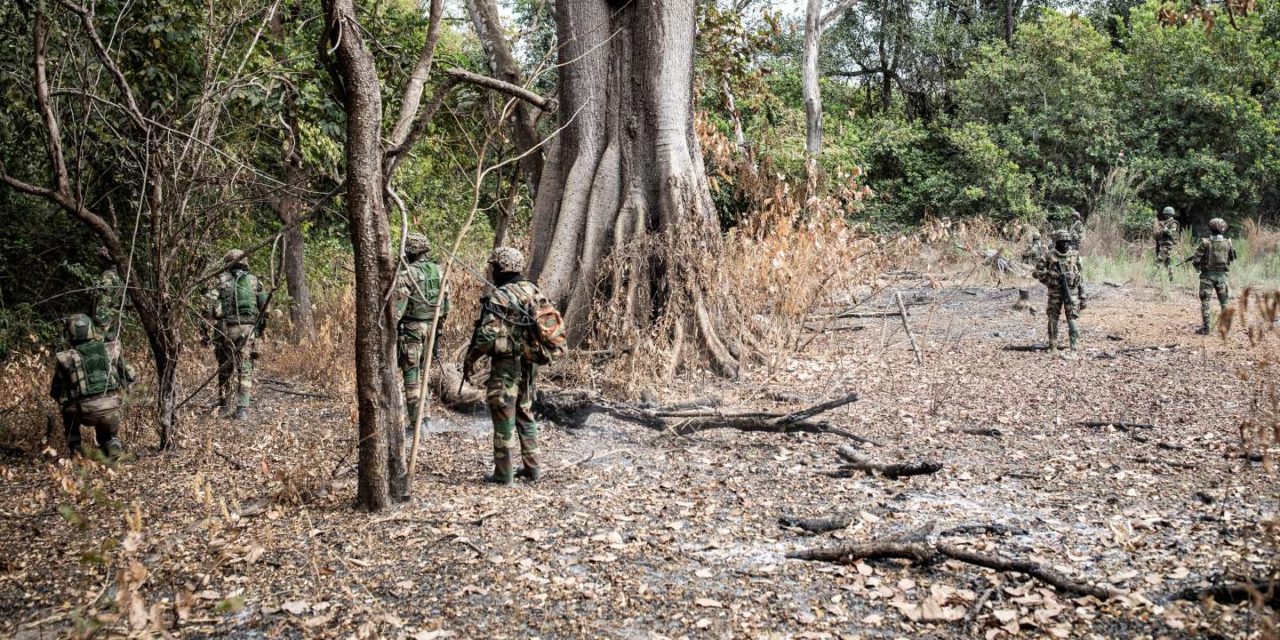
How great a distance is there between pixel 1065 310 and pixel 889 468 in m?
5.95

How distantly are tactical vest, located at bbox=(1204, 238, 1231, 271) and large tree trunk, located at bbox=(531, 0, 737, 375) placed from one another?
23.4 ft

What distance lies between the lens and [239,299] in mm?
8516

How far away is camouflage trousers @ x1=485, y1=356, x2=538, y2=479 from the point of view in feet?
19.0

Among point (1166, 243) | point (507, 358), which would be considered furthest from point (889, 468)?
point (1166, 243)

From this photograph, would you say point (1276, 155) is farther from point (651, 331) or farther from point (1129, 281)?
point (651, 331)

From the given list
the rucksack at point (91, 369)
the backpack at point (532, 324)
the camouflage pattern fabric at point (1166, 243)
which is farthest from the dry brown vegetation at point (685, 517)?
the camouflage pattern fabric at point (1166, 243)

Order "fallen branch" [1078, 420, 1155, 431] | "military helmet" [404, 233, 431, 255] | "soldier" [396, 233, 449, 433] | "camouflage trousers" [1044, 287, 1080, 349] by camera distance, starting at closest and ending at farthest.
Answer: "fallen branch" [1078, 420, 1155, 431]
"military helmet" [404, 233, 431, 255]
"soldier" [396, 233, 449, 433]
"camouflage trousers" [1044, 287, 1080, 349]

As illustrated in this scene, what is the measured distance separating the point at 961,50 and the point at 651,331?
22.3 metres

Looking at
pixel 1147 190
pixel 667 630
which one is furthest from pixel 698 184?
pixel 1147 190

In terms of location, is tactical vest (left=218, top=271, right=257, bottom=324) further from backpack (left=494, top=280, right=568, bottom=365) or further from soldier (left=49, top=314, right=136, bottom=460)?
backpack (left=494, top=280, right=568, bottom=365)

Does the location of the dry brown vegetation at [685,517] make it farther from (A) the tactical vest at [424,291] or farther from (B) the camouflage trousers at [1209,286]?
(B) the camouflage trousers at [1209,286]

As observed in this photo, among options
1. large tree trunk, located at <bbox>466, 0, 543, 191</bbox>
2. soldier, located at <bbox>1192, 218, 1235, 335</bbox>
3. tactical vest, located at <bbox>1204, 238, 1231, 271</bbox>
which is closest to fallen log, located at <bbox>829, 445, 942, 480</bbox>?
large tree trunk, located at <bbox>466, 0, 543, 191</bbox>

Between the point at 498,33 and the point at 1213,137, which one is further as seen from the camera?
the point at 1213,137

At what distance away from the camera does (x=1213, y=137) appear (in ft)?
69.3
